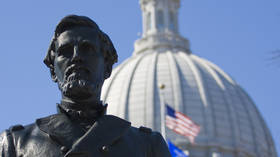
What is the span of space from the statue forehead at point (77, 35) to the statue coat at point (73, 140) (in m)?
0.48

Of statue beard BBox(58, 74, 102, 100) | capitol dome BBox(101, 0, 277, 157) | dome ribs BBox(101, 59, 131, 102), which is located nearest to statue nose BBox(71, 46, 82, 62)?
statue beard BBox(58, 74, 102, 100)

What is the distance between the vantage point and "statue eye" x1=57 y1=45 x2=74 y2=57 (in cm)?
586

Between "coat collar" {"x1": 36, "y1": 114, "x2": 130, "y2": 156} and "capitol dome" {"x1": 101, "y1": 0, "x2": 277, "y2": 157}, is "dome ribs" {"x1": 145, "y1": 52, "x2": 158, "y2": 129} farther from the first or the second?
"coat collar" {"x1": 36, "y1": 114, "x2": 130, "y2": 156}

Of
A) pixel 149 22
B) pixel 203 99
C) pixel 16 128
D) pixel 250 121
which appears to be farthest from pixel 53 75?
pixel 149 22

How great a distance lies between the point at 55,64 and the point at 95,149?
0.71 metres

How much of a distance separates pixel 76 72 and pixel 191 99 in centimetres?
7910

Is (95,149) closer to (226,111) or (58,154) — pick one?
(58,154)

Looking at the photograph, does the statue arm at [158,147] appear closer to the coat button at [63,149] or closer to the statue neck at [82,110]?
the statue neck at [82,110]

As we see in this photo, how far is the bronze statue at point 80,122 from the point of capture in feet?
18.4

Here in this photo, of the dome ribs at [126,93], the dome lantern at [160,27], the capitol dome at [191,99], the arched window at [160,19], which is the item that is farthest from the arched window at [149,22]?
the dome ribs at [126,93]

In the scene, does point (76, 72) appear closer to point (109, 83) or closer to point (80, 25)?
point (80, 25)

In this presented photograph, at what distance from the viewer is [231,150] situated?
8069cm

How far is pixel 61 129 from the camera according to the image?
566 centimetres

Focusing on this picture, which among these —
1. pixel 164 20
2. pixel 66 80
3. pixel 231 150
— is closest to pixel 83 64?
pixel 66 80
